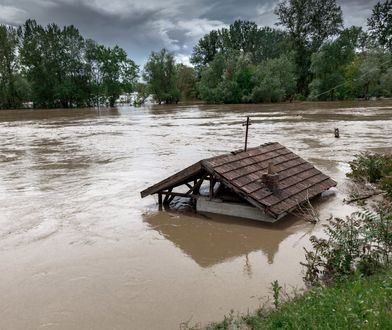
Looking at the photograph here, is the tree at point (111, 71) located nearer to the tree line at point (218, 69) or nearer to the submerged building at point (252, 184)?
the tree line at point (218, 69)

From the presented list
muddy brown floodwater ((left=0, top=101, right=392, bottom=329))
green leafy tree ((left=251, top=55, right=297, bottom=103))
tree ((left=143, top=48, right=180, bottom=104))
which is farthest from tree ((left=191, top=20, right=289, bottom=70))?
muddy brown floodwater ((left=0, top=101, right=392, bottom=329))

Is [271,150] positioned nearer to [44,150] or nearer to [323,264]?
[323,264]

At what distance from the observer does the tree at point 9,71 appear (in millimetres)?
75375

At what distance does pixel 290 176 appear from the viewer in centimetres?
1080

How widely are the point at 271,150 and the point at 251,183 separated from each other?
265cm

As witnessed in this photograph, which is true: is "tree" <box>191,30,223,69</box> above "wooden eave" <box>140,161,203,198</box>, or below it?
above

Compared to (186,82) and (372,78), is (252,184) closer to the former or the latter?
(372,78)

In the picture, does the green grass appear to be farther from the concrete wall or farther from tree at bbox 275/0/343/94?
tree at bbox 275/0/343/94

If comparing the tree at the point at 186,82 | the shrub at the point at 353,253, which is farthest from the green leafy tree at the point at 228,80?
the shrub at the point at 353,253

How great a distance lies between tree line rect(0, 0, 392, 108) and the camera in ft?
Answer: 218

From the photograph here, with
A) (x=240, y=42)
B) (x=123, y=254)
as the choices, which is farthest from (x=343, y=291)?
A: (x=240, y=42)

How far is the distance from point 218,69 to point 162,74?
13.2 m

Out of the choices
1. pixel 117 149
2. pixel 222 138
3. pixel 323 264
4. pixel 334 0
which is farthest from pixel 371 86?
pixel 323 264

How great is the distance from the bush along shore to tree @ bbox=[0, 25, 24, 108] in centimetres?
8218
